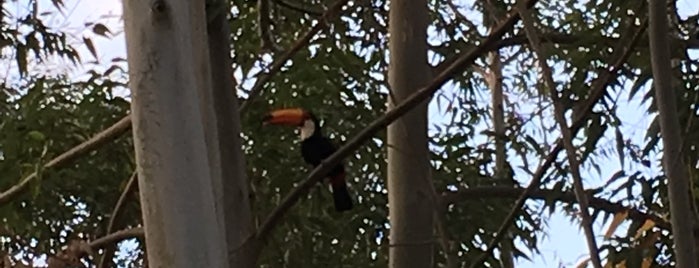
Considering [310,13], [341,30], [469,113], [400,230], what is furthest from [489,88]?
[400,230]

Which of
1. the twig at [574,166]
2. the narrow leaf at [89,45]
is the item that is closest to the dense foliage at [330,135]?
the narrow leaf at [89,45]

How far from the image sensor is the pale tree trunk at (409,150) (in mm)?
2672

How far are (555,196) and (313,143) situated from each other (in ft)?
2.88

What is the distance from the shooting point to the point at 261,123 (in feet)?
12.0

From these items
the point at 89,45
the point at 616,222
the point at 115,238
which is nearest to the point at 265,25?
the point at 89,45

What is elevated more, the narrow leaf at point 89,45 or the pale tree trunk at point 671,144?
the narrow leaf at point 89,45

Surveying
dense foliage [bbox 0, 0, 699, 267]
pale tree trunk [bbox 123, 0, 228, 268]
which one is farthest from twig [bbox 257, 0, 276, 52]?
pale tree trunk [bbox 123, 0, 228, 268]

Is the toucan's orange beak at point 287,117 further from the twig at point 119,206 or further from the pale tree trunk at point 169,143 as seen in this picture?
the pale tree trunk at point 169,143

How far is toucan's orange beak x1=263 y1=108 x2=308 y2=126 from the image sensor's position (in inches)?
137

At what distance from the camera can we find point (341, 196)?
375 centimetres

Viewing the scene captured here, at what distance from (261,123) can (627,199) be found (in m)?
1.05

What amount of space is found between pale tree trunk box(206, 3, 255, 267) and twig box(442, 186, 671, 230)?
0.57 meters

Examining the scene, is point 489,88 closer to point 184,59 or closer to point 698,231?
point 698,231

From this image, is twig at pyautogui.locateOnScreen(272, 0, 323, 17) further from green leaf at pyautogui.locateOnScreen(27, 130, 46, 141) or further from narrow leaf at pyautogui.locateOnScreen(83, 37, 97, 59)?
green leaf at pyautogui.locateOnScreen(27, 130, 46, 141)
